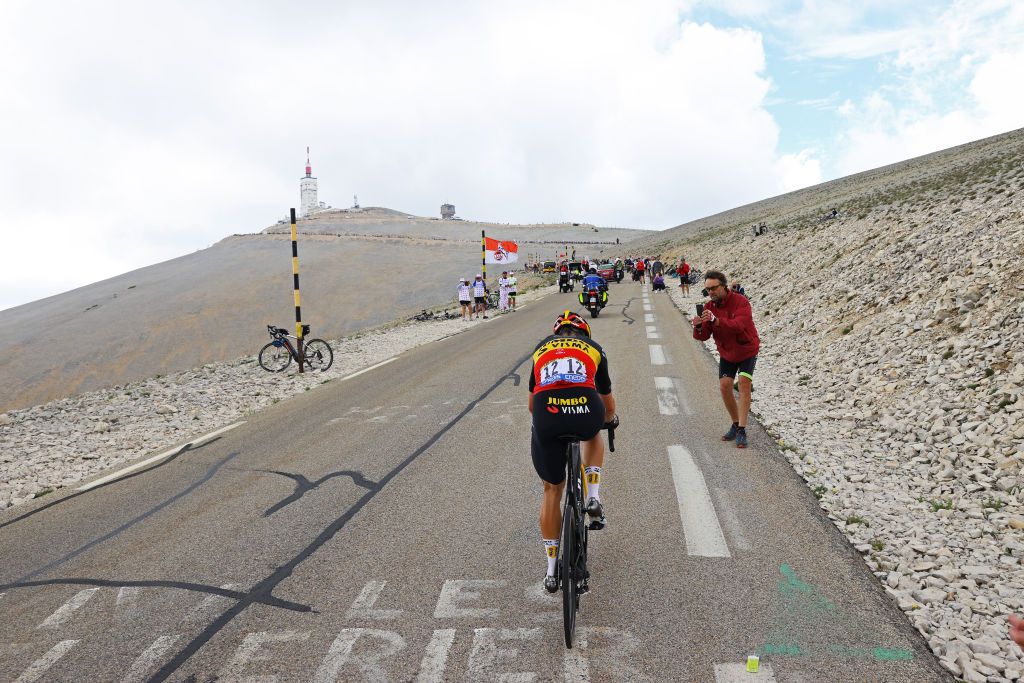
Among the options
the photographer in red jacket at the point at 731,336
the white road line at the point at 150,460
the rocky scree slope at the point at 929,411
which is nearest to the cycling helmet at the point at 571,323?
the rocky scree slope at the point at 929,411

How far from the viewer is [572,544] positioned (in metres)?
3.76

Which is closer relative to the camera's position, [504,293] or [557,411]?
[557,411]

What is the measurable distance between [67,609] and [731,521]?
16.4ft

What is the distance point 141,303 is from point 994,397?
49858 millimetres

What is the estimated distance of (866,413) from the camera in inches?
329

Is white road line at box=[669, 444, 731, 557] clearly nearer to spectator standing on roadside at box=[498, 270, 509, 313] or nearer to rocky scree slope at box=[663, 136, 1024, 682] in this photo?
rocky scree slope at box=[663, 136, 1024, 682]

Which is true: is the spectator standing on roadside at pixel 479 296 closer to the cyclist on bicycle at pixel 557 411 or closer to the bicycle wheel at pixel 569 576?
the cyclist on bicycle at pixel 557 411

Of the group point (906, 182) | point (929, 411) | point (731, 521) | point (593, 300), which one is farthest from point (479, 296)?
point (906, 182)

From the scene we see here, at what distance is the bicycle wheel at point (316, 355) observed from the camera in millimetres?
15523

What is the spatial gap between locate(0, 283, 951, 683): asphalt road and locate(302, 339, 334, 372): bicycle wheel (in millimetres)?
7056

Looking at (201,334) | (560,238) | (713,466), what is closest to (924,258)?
(713,466)

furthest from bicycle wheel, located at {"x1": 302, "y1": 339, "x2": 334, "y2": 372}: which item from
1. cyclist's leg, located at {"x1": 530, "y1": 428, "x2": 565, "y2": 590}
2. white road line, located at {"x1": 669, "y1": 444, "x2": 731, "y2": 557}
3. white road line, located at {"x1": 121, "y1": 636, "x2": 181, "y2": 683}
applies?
cyclist's leg, located at {"x1": 530, "y1": 428, "x2": 565, "y2": 590}

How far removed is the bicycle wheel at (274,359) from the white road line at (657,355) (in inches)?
339

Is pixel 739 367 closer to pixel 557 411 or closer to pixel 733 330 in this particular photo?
pixel 733 330
